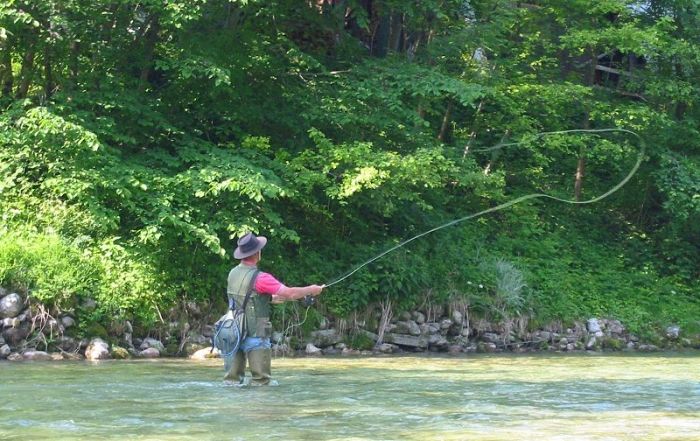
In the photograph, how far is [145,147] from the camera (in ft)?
51.3

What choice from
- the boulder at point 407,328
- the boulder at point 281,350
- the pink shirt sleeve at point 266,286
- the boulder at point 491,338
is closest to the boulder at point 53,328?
the boulder at point 281,350

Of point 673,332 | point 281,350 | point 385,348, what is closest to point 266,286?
point 281,350

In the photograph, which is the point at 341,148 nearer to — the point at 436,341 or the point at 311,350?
the point at 311,350

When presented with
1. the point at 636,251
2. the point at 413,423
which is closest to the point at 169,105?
the point at 413,423

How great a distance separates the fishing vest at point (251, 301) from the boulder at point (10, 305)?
4664 mm

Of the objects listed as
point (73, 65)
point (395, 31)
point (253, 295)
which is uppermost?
point (395, 31)

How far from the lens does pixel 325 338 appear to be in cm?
1569

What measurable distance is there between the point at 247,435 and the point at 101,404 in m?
2.06

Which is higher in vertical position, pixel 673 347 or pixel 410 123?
pixel 410 123

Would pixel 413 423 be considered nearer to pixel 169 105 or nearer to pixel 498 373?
pixel 498 373

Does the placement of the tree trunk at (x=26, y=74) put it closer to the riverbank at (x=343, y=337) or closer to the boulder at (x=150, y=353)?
the riverbank at (x=343, y=337)

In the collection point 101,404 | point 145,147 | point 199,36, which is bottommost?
point 101,404

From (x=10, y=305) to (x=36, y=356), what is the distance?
2.57 feet

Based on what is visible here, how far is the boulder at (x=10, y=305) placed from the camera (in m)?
13.0
